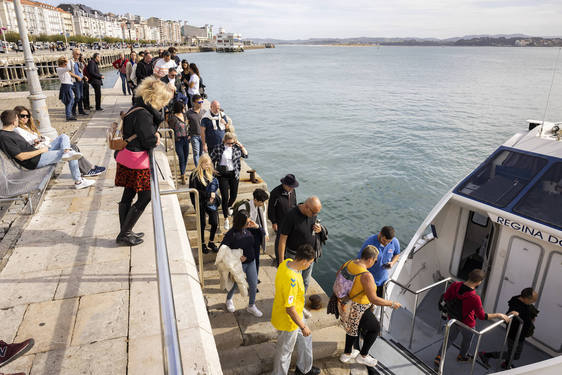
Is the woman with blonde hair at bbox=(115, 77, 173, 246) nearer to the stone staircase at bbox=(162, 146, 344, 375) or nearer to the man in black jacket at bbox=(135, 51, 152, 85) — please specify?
the stone staircase at bbox=(162, 146, 344, 375)

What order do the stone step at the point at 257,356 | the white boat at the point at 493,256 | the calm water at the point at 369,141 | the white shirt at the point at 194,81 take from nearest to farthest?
the stone step at the point at 257,356
the white boat at the point at 493,256
the white shirt at the point at 194,81
the calm water at the point at 369,141

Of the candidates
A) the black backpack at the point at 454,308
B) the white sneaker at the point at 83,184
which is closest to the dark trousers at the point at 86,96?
the white sneaker at the point at 83,184

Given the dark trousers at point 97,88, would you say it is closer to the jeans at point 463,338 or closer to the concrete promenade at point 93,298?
the concrete promenade at point 93,298

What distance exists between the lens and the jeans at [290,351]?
4.39m

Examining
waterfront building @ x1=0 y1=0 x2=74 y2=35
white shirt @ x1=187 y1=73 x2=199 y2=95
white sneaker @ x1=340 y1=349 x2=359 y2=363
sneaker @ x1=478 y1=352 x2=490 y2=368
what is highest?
waterfront building @ x1=0 y1=0 x2=74 y2=35

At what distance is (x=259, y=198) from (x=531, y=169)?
5.14 m

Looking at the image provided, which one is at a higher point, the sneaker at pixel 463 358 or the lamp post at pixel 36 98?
the lamp post at pixel 36 98

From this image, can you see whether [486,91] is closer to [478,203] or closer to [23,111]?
[478,203]

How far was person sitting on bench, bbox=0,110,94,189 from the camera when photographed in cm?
521

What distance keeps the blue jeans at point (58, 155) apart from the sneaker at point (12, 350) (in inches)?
137

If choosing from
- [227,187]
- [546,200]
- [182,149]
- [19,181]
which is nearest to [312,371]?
[227,187]

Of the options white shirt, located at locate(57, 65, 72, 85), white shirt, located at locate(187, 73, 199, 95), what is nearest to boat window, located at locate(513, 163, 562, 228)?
white shirt, located at locate(187, 73, 199, 95)

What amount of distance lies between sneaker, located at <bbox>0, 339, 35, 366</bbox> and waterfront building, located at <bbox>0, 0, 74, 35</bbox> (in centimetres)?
13257

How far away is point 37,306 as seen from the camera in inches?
147
